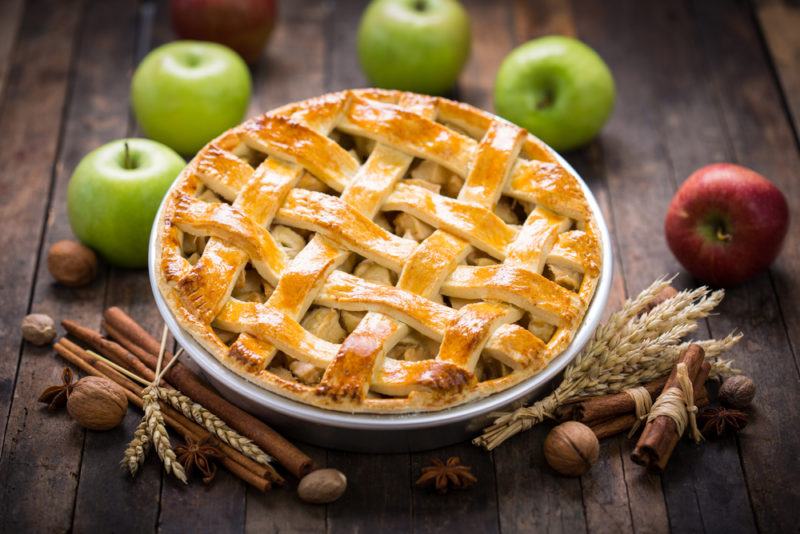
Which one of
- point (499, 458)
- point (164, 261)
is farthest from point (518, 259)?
point (164, 261)

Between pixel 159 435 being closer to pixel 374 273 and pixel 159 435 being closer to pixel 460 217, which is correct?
pixel 374 273

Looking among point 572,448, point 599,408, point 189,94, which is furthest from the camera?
point 189,94

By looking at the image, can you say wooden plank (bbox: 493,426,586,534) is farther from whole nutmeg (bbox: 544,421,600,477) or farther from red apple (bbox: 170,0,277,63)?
red apple (bbox: 170,0,277,63)

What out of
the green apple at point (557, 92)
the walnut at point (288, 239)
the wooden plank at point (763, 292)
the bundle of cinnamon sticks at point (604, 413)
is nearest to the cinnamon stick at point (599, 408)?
the bundle of cinnamon sticks at point (604, 413)

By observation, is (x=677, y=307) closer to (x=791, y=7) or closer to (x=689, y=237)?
(x=689, y=237)

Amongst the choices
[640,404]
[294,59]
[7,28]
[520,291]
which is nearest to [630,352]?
[640,404]
